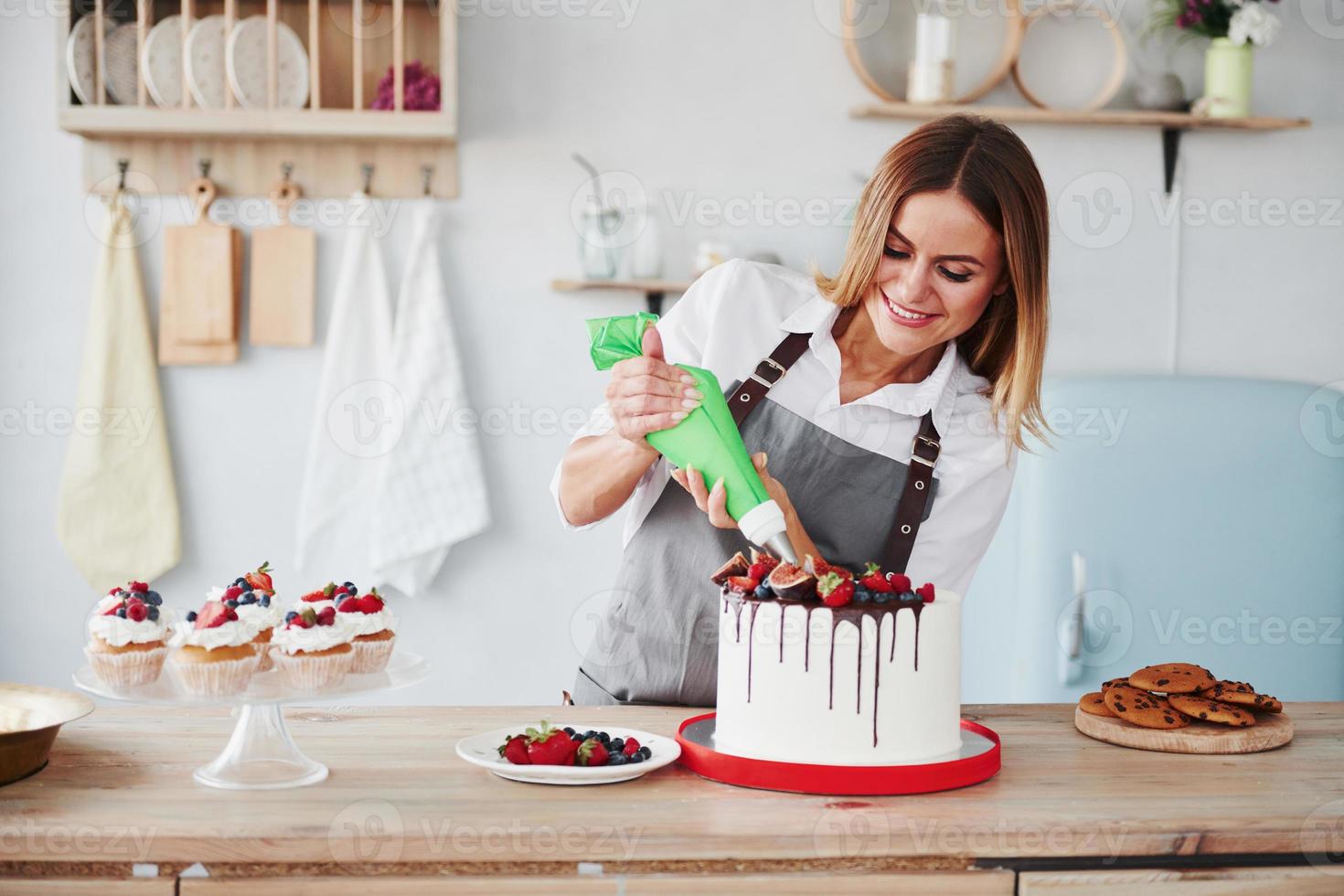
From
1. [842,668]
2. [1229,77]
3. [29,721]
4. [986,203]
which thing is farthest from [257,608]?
[1229,77]

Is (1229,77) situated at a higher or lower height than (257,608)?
higher

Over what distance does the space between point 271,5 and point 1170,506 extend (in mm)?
2005

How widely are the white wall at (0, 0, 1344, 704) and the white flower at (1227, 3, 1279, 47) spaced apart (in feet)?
0.49

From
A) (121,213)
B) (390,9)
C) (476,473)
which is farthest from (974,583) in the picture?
(121,213)

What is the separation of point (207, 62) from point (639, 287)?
3.06 ft

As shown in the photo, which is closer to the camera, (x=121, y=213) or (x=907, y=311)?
(x=907, y=311)

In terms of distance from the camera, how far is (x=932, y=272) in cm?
152

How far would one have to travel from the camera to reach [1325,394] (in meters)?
2.68

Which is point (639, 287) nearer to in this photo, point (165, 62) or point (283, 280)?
point (283, 280)

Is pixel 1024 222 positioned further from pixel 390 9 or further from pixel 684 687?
pixel 390 9

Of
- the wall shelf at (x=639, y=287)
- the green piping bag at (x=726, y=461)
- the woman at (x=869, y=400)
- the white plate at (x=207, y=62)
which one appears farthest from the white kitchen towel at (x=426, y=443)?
the green piping bag at (x=726, y=461)

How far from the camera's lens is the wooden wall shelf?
2428mm

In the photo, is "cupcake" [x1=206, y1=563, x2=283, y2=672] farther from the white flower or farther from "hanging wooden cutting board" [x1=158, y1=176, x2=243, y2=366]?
the white flower

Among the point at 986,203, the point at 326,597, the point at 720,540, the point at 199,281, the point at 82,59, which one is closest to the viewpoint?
the point at 326,597
